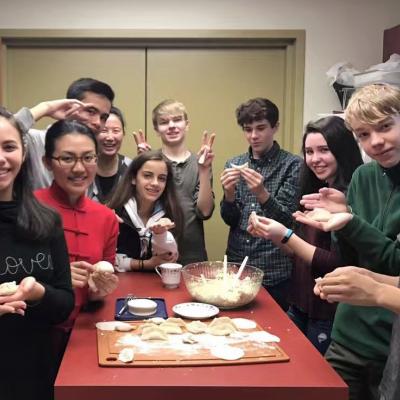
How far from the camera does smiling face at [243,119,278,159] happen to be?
233 centimetres

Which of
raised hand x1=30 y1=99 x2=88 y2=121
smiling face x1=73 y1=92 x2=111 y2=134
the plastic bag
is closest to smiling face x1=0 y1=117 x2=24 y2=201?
raised hand x1=30 y1=99 x2=88 y2=121

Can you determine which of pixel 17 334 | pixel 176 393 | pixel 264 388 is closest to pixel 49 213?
pixel 17 334

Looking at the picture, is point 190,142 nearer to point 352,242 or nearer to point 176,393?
point 352,242

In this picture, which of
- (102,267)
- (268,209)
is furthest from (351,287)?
(268,209)

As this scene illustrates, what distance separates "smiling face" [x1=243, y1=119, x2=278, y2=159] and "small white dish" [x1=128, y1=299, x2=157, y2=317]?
1.09m

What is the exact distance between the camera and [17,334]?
4.29 ft

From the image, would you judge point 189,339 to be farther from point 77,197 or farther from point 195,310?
point 77,197

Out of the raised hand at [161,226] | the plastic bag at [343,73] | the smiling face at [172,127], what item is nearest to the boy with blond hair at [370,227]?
the raised hand at [161,226]

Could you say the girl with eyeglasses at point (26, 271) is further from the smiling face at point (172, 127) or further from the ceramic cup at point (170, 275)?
the smiling face at point (172, 127)

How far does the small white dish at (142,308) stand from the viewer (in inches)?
59.1

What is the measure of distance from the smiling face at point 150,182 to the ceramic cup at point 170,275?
40cm

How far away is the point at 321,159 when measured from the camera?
184 centimetres

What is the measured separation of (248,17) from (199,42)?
352 mm

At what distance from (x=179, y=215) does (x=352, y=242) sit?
0.93 m
